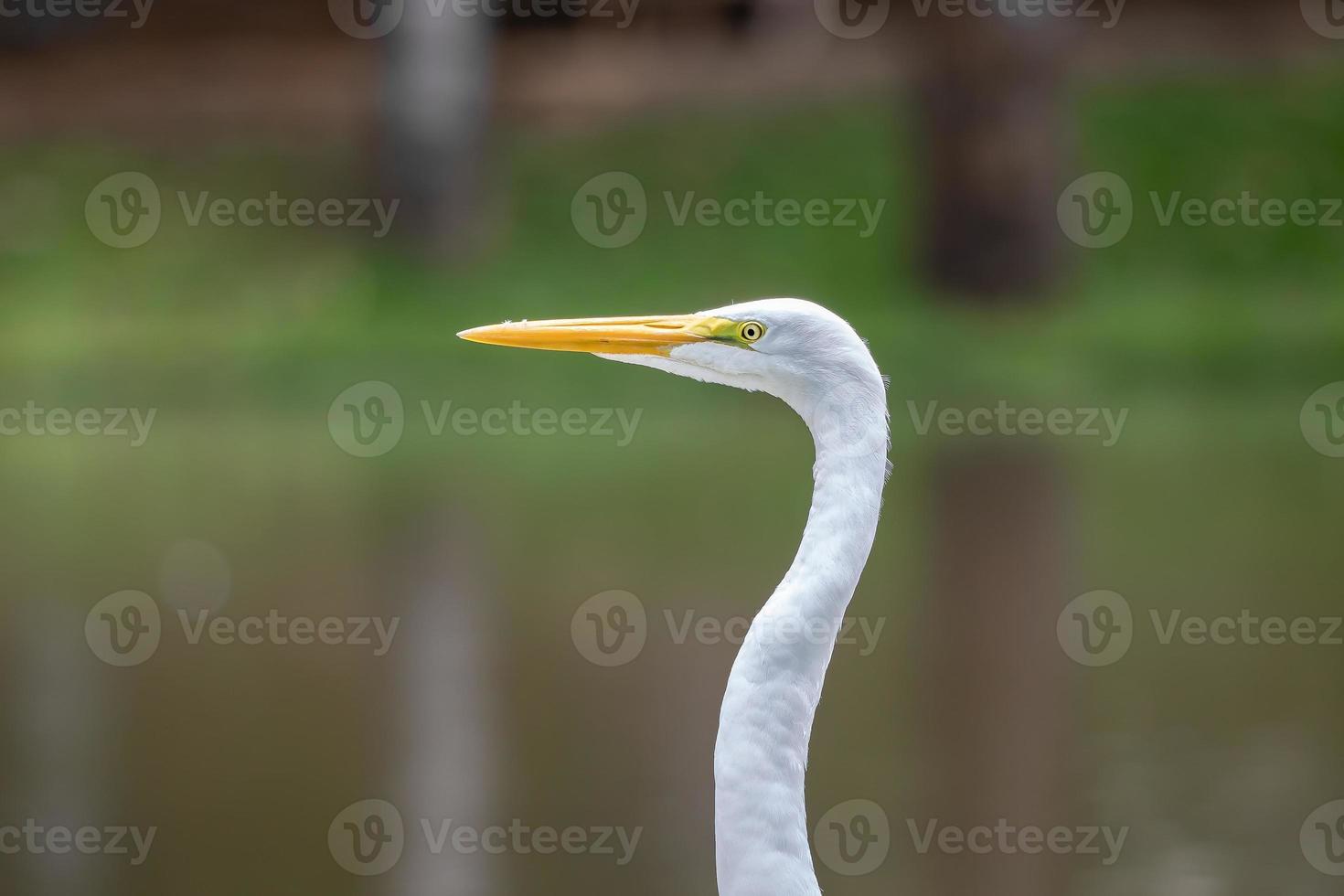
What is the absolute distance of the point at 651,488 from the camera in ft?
23.4

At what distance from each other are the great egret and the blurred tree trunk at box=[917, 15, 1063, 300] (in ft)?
24.1

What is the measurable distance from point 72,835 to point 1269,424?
243 inches

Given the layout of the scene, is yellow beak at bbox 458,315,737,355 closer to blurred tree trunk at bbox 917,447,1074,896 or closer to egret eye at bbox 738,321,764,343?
egret eye at bbox 738,321,764,343

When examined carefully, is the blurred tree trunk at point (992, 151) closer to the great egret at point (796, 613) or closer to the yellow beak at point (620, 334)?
the yellow beak at point (620, 334)

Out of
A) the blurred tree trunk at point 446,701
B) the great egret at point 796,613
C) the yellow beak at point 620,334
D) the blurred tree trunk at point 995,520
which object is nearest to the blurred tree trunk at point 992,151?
the blurred tree trunk at point 995,520

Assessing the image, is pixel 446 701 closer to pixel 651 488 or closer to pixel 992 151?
pixel 651 488

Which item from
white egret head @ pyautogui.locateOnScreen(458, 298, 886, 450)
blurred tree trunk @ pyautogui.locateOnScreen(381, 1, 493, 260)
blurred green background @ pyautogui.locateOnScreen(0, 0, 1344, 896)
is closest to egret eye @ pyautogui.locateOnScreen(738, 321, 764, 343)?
white egret head @ pyautogui.locateOnScreen(458, 298, 886, 450)

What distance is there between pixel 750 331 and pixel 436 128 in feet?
25.1

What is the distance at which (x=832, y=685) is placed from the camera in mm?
4566

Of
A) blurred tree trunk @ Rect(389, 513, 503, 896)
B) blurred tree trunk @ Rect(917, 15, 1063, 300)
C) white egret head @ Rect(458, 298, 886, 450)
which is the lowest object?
blurred tree trunk @ Rect(389, 513, 503, 896)

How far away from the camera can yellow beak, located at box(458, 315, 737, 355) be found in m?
2.18

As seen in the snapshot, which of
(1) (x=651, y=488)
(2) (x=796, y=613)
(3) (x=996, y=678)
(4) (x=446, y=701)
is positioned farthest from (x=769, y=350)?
(1) (x=651, y=488)

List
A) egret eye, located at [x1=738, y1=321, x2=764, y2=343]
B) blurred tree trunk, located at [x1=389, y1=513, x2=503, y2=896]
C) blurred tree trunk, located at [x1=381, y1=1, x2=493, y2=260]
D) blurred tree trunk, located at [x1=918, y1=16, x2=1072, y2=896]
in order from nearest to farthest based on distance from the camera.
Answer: egret eye, located at [x1=738, y1=321, x2=764, y2=343] → blurred tree trunk, located at [x1=389, y1=513, x2=503, y2=896] → blurred tree trunk, located at [x1=918, y1=16, x2=1072, y2=896] → blurred tree trunk, located at [x1=381, y1=1, x2=493, y2=260]

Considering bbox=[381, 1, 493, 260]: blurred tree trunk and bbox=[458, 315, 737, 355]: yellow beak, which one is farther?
bbox=[381, 1, 493, 260]: blurred tree trunk
